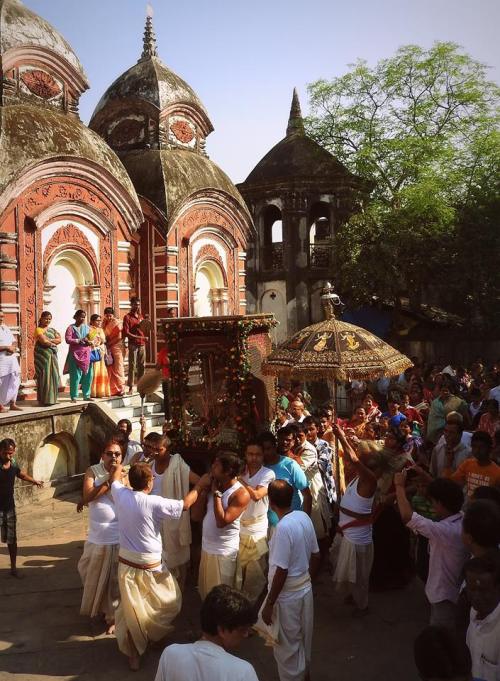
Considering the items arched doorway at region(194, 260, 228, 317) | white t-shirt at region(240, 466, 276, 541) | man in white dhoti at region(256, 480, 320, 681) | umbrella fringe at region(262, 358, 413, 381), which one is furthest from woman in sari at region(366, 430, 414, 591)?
arched doorway at region(194, 260, 228, 317)

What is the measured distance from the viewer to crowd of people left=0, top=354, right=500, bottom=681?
3.36m

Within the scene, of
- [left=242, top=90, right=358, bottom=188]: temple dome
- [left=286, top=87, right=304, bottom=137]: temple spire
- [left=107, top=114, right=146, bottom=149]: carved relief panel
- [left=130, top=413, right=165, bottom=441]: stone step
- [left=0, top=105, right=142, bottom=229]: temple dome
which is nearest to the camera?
[left=0, top=105, right=142, bottom=229]: temple dome

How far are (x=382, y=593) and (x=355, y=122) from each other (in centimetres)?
1746

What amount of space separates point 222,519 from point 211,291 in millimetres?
13339

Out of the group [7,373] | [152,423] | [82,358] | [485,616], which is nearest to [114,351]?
[82,358]

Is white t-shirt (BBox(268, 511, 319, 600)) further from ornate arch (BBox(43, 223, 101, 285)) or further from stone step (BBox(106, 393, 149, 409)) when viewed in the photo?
ornate arch (BBox(43, 223, 101, 285))

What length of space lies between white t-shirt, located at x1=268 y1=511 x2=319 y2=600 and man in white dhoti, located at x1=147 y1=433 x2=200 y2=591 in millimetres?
1595

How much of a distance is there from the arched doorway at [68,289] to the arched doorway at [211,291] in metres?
4.33

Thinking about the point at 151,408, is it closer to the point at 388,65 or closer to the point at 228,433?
the point at 228,433

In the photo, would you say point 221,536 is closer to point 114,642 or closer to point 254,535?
point 254,535

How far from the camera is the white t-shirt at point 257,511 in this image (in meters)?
5.93

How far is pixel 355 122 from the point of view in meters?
21.1

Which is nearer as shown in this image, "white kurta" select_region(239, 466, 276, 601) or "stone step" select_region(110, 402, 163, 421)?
"white kurta" select_region(239, 466, 276, 601)

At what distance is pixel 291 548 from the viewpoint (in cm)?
453
